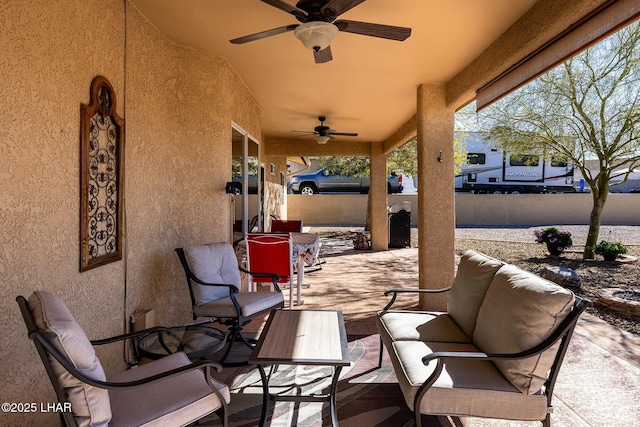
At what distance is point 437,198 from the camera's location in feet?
14.7

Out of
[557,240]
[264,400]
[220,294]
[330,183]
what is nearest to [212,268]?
[220,294]

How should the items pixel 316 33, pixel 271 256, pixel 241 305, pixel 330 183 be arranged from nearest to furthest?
pixel 316 33
pixel 241 305
pixel 271 256
pixel 330 183

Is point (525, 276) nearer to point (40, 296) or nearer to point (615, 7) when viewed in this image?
point (615, 7)

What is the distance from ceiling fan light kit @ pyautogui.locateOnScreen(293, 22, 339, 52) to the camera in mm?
2307

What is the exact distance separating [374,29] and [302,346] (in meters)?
2.00

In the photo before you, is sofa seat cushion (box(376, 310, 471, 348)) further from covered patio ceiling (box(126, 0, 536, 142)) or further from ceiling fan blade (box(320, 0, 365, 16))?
covered patio ceiling (box(126, 0, 536, 142))

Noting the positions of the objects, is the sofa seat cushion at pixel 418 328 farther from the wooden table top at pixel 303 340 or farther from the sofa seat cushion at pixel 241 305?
the sofa seat cushion at pixel 241 305

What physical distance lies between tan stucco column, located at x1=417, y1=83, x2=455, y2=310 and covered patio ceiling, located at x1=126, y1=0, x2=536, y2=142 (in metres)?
0.52

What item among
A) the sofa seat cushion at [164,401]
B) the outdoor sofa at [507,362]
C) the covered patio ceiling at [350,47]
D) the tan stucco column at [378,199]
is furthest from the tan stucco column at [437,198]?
the tan stucco column at [378,199]

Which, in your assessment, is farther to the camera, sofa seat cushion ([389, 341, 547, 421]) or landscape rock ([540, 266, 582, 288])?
landscape rock ([540, 266, 582, 288])

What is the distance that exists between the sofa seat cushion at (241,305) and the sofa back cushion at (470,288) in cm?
149

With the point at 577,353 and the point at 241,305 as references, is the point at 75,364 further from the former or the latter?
the point at 577,353

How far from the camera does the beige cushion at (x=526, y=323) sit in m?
1.72

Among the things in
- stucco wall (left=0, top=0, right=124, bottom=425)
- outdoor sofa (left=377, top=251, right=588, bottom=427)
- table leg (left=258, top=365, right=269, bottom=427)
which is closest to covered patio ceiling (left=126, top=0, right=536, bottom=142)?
stucco wall (left=0, top=0, right=124, bottom=425)
